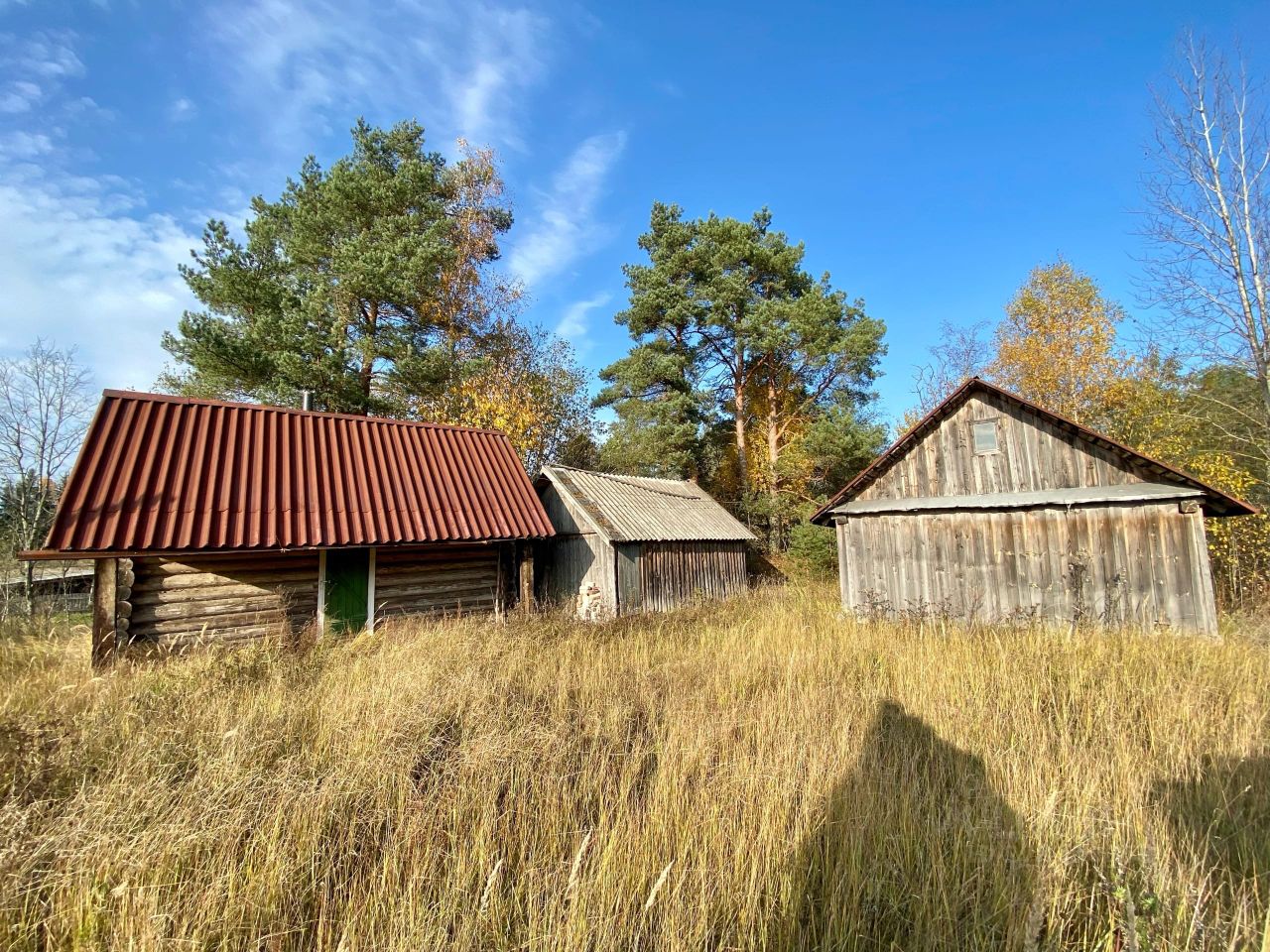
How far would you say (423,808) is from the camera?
10.9ft

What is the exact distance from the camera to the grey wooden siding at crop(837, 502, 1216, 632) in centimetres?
942

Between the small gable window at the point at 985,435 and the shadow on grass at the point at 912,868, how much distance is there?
29.9 ft

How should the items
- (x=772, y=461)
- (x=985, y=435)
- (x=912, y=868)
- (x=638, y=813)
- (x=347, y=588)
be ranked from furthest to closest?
(x=772, y=461) < (x=985, y=435) < (x=347, y=588) < (x=638, y=813) < (x=912, y=868)

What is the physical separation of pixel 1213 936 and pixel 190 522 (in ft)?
38.0

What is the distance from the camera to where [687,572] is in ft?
54.9

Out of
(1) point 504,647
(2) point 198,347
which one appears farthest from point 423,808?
(2) point 198,347

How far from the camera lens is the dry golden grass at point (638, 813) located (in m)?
2.46

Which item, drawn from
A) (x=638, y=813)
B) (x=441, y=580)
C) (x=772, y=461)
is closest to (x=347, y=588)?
A: (x=441, y=580)

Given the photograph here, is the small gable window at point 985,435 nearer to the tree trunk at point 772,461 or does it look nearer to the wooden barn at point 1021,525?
the wooden barn at point 1021,525

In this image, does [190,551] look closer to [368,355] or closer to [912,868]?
[912,868]

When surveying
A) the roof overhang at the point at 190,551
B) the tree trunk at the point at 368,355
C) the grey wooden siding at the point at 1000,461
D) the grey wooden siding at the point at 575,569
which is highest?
the tree trunk at the point at 368,355

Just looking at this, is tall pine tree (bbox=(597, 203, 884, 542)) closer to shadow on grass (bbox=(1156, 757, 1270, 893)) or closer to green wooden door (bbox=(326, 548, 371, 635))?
green wooden door (bbox=(326, 548, 371, 635))

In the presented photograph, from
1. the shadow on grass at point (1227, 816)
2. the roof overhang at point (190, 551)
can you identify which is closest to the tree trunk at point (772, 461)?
the roof overhang at point (190, 551)

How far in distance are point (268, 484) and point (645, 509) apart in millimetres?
10036
